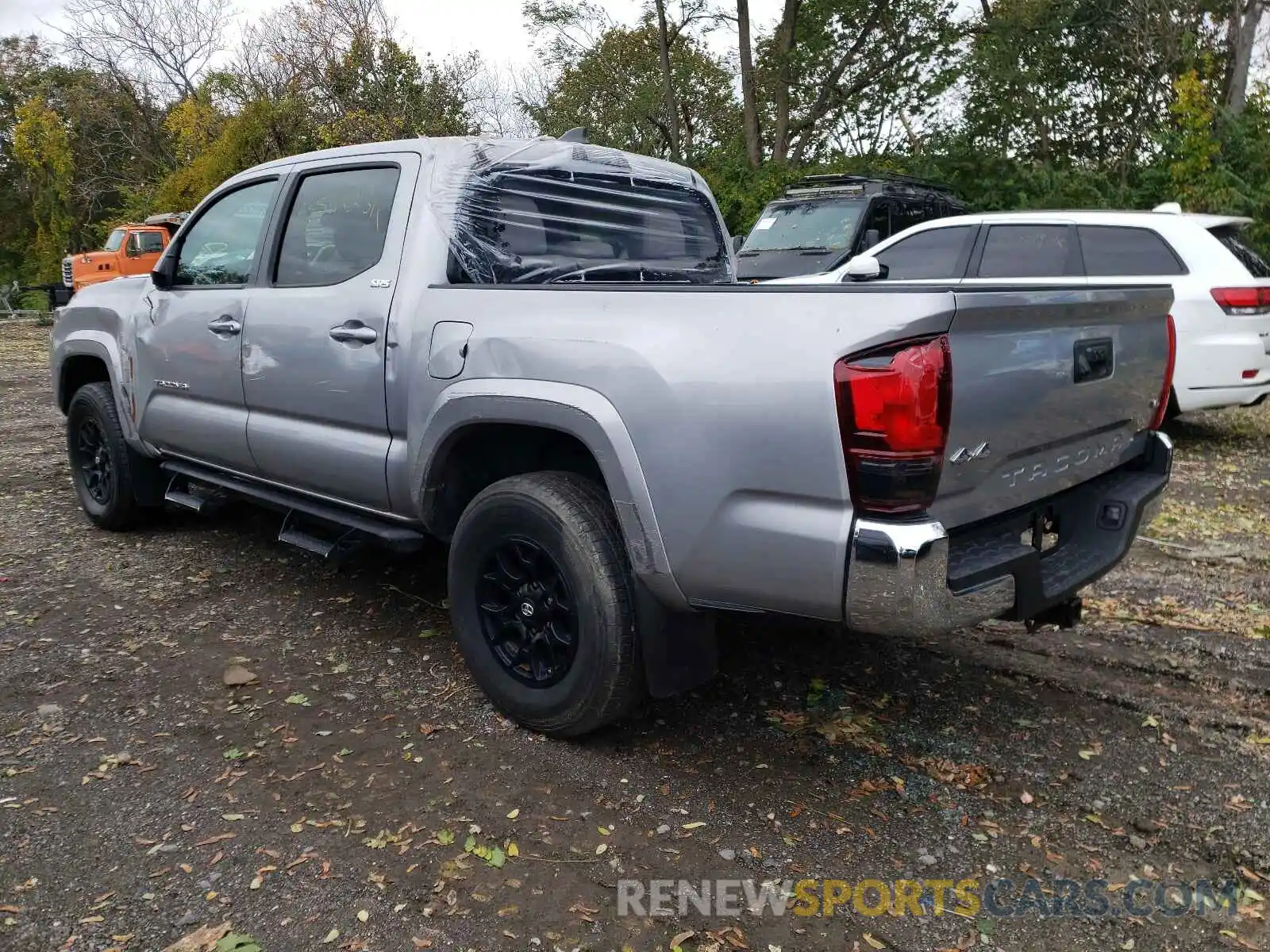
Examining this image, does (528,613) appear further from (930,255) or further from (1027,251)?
(930,255)

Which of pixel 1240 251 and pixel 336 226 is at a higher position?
pixel 336 226

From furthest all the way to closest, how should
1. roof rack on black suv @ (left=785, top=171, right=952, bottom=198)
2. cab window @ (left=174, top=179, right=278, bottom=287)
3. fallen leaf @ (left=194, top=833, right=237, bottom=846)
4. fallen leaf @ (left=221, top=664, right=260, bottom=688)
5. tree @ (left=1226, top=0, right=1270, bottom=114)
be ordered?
tree @ (left=1226, top=0, right=1270, bottom=114), roof rack on black suv @ (left=785, top=171, right=952, bottom=198), cab window @ (left=174, top=179, right=278, bottom=287), fallen leaf @ (left=221, top=664, right=260, bottom=688), fallen leaf @ (left=194, top=833, right=237, bottom=846)

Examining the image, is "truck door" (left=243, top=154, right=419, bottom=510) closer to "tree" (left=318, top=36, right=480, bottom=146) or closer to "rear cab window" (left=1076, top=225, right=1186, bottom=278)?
"rear cab window" (left=1076, top=225, right=1186, bottom=278)

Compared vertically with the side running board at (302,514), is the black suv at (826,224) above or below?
above

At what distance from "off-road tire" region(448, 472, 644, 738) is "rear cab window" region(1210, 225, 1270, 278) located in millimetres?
6068

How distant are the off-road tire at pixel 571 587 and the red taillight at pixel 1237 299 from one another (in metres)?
5.74

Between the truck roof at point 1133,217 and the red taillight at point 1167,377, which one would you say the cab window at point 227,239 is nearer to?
the red taillight at point 1167,377

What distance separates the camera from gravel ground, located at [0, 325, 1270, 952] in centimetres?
236

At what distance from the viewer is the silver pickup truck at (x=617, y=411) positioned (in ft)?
7.70

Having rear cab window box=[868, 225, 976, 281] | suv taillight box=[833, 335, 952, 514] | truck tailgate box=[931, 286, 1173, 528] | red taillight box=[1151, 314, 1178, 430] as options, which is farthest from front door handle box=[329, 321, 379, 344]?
rear cab window box=[868, 225, 976, 281]

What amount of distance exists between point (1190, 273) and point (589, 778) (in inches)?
239

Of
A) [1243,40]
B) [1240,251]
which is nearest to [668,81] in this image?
[1243,40]

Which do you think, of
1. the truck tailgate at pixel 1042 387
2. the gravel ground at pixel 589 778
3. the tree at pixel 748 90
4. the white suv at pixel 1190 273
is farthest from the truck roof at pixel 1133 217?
the tree at pixel 748 90

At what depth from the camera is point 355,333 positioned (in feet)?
11.6
